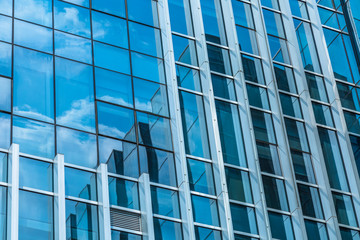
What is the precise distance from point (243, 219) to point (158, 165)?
13.5ft

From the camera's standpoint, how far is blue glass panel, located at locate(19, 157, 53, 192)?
26.8m

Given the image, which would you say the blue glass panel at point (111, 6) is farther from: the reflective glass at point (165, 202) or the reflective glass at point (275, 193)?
the reflective glass at point (275, 193)

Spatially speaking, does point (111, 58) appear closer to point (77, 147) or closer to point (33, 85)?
point (33, 85)

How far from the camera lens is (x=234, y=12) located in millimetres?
37906

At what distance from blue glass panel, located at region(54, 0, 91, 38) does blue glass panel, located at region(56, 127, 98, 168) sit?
5163 millimetres

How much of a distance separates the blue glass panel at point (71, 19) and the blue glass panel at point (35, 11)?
1.16 feet

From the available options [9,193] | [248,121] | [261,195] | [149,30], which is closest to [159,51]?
[149,30]

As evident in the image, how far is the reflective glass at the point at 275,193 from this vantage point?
106 ft

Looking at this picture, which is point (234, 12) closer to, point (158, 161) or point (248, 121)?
point (248, 121)

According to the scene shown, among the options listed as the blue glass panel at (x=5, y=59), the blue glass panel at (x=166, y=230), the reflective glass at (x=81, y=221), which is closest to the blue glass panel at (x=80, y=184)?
the reflective glass at (x=81, y=221)

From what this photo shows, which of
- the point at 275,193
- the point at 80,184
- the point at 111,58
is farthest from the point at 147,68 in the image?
the point at 275,193

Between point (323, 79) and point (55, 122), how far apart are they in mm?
15093

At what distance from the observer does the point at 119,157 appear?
29641mm

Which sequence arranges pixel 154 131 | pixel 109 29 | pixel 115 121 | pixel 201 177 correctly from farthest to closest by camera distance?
pixel 109 29, pixel 154 131, pixel 201 177, pixel 115 121
